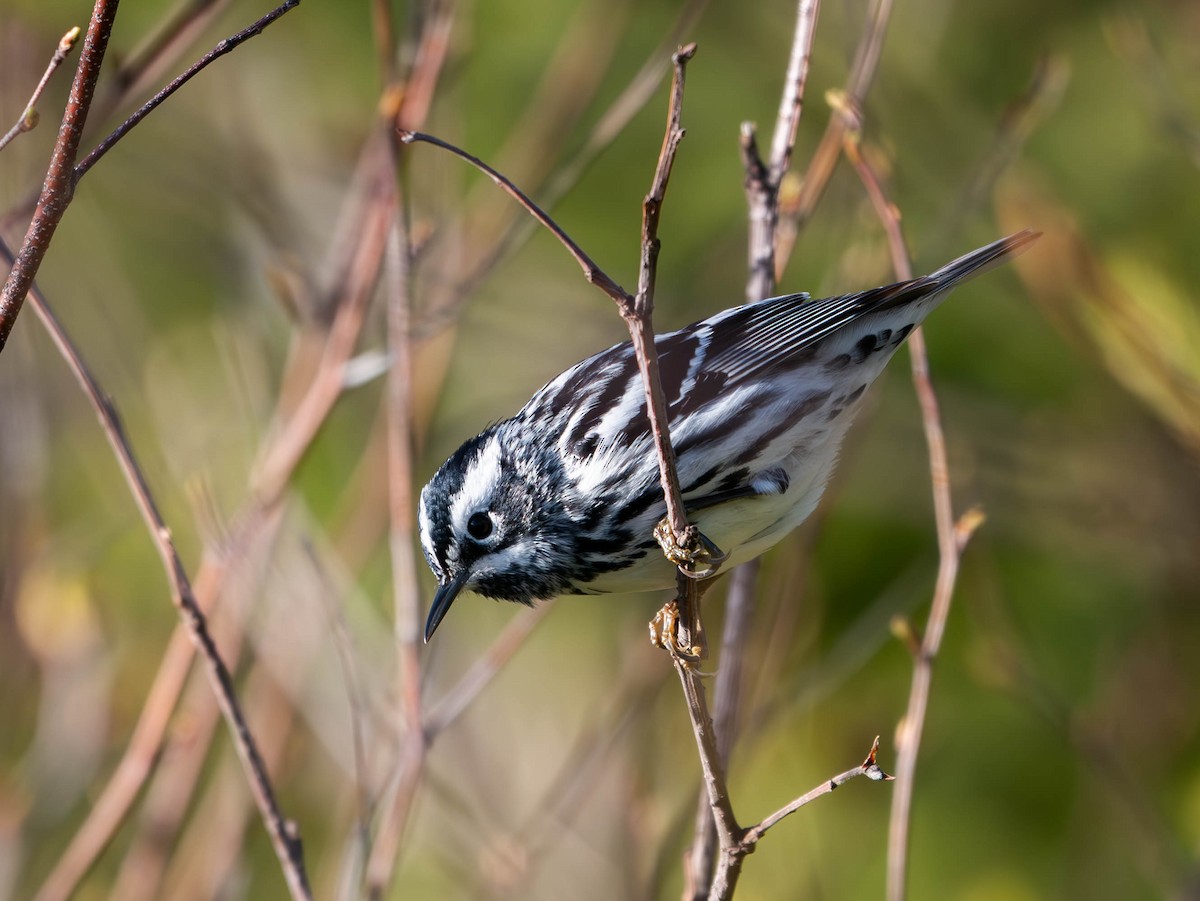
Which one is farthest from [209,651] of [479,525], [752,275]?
[752,275]

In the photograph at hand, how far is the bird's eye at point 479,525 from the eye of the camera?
3.09 m

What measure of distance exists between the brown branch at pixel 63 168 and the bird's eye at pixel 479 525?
5.38ft

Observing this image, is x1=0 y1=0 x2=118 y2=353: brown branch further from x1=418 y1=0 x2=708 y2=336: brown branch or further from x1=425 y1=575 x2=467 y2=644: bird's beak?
x1=418 y1=0 x2=708 y2=336: brown branch

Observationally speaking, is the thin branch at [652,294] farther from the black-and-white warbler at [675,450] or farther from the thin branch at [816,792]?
the black-and-white warbler at [675,450]

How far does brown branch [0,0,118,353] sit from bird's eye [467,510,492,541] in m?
1.64

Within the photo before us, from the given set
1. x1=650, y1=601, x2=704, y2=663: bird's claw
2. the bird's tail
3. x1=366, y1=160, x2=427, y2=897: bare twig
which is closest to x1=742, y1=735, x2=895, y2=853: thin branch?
x1=650, y1=601, x2=704, y2=663: bird's claw

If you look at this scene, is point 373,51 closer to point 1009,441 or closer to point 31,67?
point 31,67

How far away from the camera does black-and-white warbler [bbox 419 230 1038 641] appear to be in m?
2.91

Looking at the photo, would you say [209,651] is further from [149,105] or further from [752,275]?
[752,275]

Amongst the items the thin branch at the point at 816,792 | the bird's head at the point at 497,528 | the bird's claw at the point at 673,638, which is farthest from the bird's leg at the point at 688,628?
the bird's head at the point at 497,528

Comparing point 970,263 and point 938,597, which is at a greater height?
point 970,263

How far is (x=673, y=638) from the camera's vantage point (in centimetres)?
253

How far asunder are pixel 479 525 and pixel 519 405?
6.15 ft

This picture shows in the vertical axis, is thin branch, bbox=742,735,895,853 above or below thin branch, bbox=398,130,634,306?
below
